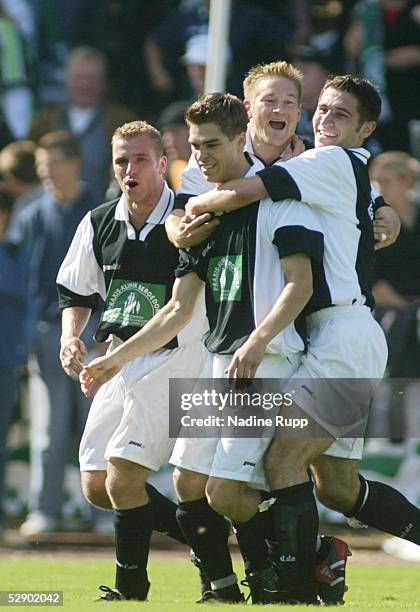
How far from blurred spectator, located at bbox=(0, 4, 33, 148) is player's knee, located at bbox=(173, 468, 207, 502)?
624 cm

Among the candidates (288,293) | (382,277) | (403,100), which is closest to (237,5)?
(403,100)

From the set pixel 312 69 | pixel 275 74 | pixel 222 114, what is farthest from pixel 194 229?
pixel 312 69

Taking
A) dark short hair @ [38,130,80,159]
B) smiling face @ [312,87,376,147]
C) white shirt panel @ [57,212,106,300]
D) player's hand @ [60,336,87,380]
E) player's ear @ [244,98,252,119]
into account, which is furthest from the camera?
dark short hair @ [38,130,80,159]

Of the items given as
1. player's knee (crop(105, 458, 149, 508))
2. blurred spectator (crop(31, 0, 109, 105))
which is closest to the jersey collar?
player's knee (crop(105, 458, 149, 508))

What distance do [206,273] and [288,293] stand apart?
0.59 m

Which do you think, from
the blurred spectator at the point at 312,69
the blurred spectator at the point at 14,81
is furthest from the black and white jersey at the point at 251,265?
the blurred spectator at the point at 14,81

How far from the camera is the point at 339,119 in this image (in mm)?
7121

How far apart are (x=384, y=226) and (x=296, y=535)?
156 centimetres

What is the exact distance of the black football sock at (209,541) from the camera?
23.7 feet

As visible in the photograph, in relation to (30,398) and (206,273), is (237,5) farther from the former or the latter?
(206,273)

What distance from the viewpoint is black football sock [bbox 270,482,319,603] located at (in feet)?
21.7

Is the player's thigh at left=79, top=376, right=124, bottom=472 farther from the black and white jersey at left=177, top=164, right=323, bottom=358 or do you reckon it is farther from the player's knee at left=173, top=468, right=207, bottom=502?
the black and white jersey at left=177, top=164, right=323, bottom=358

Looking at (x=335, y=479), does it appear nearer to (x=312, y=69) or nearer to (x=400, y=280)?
(x=400, y=280)

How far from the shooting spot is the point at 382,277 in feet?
36.1
